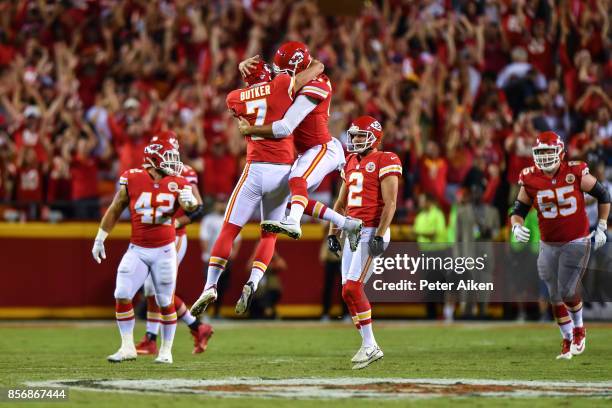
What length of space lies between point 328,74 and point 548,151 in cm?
819

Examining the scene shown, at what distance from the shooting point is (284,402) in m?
7.69

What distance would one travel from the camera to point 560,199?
11.7m

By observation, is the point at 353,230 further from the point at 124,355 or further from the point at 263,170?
the point at 124,355

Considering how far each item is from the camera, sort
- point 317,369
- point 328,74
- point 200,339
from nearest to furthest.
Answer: point 317,369
point 200,339
point 328,74

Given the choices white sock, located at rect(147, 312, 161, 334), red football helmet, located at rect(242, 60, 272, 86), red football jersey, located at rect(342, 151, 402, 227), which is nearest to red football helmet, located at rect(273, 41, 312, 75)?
red football helmet, located at rect(242, 60, 272, 86)

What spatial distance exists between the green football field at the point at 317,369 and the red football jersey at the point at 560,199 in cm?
123

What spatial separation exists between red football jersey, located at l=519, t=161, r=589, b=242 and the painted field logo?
9.68 ft

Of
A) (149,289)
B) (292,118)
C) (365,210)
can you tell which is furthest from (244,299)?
(149,289)

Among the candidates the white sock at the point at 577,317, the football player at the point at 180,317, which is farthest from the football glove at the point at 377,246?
the white sock at the point at 577,317

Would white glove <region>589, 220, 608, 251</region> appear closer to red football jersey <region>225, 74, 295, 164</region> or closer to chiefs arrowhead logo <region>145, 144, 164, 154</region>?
red football jersey <region>225, 74, 295, 164</region>

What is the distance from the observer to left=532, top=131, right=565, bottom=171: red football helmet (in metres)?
11.5

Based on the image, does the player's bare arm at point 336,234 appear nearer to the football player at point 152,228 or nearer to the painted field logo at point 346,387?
the football player at point 152,228

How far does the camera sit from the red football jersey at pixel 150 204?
1104 cm

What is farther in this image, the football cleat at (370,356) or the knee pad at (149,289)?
the knee pad at (149,289)
